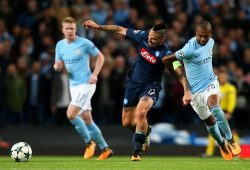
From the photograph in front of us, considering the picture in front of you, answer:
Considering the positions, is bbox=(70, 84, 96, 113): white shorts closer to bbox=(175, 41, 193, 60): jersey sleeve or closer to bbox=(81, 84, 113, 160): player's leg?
bbox=(81, 84, 113, 160): player's leg

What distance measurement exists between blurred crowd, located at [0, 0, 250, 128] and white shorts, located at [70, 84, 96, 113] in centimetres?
448

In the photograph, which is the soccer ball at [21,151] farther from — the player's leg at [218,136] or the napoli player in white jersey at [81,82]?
the player's leg at [218,136]

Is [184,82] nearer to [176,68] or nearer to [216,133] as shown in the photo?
[176,68]

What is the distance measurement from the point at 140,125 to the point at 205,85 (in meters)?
1.38

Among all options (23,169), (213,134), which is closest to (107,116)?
(213,134)

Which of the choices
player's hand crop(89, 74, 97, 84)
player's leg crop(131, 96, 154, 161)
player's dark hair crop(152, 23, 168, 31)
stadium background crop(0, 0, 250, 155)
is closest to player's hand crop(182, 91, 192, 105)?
player's leg crop(131, 96, 154, 161)

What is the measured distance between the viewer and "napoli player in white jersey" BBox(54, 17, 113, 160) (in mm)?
15812

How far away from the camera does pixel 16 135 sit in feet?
66.6

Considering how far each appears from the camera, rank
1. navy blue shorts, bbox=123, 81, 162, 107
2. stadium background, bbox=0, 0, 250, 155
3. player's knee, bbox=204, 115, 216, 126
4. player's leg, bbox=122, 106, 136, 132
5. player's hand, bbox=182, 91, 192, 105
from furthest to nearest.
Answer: stadium background, bbox=0, 0, 250, 155 → player's leg, bbox=122, 106, 136, 132 → navy blue shorts, bbox=123, 81, 162, 107 → player's knee, bbox=204, 115, 216, 126 → player's hand, bbox=182, 91, 192, 105

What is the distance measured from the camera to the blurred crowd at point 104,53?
20516 mm

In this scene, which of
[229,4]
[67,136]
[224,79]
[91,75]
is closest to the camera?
[91,75]

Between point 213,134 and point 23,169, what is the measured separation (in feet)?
12.6

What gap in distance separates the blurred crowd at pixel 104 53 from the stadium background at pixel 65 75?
0.03 metres

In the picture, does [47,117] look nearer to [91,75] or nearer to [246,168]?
[91,75]
